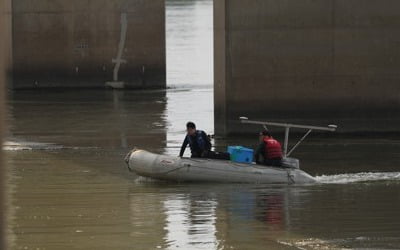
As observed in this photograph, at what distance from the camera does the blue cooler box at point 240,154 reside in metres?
17.1

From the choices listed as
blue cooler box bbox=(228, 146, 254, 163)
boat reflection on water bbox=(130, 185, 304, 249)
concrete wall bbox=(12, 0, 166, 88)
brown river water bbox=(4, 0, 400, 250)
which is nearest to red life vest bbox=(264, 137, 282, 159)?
blue cooler box bbox=(228, 146, 254, 163)

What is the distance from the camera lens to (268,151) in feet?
56.0

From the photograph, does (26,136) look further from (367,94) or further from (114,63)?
(114,63)

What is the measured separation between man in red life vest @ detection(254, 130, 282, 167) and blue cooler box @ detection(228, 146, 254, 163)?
13cm

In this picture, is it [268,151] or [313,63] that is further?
[313,63]

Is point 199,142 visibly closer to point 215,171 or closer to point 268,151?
point 215,171

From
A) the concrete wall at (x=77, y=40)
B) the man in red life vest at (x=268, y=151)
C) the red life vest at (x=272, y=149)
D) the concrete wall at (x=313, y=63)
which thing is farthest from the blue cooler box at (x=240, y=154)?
the concrete wall at (x=77, y=40)

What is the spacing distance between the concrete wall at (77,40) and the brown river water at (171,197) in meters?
8.97

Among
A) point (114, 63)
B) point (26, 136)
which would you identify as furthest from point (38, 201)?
point (114, 63)

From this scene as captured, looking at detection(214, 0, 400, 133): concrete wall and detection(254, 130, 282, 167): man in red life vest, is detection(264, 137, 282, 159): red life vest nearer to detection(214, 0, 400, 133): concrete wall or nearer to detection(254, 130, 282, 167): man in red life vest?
detection(254, 130, 282, 167): man in red life vest

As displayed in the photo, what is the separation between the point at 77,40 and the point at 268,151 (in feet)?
73.3

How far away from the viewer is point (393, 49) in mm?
23688

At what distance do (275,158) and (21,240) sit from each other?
5.98 metres

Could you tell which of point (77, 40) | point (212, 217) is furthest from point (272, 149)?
point (77, 40)
